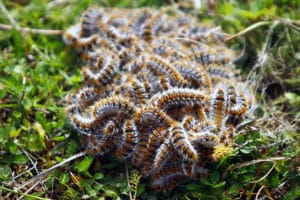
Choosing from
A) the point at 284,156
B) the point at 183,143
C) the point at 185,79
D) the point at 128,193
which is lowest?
the point at 128,193

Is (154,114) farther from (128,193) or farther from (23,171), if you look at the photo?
(23,171)

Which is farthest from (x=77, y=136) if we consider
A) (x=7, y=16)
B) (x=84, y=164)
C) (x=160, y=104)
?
(x=7, y=16)

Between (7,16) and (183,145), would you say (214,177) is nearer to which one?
(183,145)

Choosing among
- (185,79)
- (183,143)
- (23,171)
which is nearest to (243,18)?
(185,79)

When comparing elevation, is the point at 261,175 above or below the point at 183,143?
below

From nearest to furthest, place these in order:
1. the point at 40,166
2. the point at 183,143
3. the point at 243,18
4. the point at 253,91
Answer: the point at 183,143, the point at 40,166, the point at 253,91, the point at 243,18

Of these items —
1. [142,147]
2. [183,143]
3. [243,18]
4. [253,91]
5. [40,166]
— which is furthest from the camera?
[243,18]
